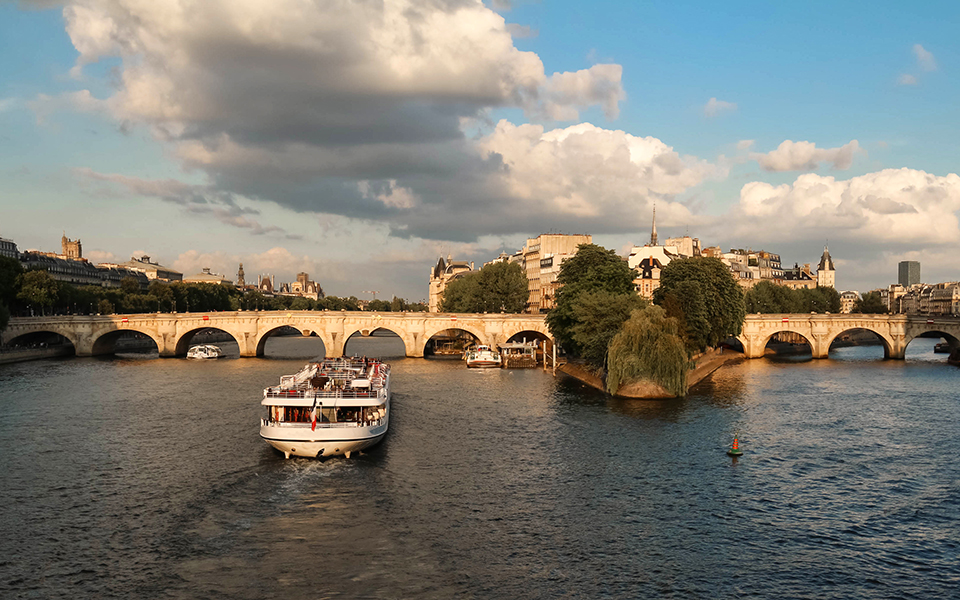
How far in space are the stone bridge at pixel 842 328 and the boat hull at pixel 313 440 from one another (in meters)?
83.8

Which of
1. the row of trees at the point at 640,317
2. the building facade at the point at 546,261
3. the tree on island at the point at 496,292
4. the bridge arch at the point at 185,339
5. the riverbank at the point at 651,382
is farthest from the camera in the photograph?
the building facade at the point at 546,261

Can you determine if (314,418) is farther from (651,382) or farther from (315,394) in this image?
(651,382)

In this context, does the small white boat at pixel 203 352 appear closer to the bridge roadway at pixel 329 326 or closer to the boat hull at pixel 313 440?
the bridge roadway at pixel 329 326

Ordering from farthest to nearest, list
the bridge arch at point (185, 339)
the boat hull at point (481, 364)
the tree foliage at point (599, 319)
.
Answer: the bridge arch at point (185, 339) → the boat hull at point (481, 364) → the tree foliage at point (599, 319)

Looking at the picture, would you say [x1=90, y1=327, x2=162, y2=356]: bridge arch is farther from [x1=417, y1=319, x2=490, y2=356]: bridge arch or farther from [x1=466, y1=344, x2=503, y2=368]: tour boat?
[x1=466, y1=344, x2=503, y2=368]: tour boat

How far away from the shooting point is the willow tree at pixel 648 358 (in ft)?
206

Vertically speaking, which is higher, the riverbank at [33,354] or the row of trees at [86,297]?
the row of trees at [86,297]

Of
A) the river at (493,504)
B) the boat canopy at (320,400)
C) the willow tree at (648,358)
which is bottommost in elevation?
the river at (493,504)

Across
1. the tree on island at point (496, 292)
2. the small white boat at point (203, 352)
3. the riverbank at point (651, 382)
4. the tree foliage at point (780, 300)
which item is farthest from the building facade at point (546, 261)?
the small white boat at point (203, 352)

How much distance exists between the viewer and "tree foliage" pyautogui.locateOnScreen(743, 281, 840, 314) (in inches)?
5586

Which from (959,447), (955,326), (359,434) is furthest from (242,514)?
(955,326)

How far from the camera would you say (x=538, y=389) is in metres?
71.5

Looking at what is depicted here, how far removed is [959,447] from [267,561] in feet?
128

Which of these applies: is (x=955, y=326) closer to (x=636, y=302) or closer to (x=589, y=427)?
(x=636, y=302)
